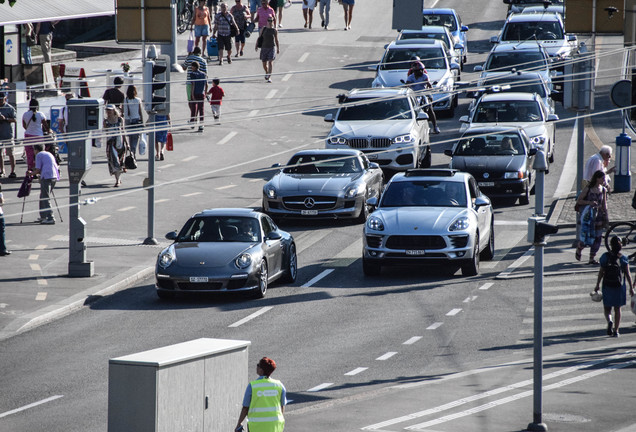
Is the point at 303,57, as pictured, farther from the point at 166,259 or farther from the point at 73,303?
the point at 73,303

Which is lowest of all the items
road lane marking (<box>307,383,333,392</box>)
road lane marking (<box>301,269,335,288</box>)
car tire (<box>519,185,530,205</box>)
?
road lane marking (<box>301,269,335,288</box>)

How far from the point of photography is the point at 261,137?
119ft

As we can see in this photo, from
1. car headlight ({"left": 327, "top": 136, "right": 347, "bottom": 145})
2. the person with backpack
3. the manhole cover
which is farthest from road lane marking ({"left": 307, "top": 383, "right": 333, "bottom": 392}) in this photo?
car headlight ({"left": 327, "top": 136, "right": 347, "bottom": 145})

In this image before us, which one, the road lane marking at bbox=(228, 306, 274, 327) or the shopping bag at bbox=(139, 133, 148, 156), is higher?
the shopping bag at bbox=(139, 133, 148, 156)

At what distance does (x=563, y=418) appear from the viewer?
46.7ft

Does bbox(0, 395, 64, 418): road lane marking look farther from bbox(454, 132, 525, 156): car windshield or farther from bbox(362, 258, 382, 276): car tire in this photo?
bbox(454, 132, 525, 156): car windshield

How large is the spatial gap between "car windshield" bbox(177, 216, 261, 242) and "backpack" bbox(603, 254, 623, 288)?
5971mm

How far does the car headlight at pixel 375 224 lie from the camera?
22.0 metres

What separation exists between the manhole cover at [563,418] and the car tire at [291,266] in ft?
27.6

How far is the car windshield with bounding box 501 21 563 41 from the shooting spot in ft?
134

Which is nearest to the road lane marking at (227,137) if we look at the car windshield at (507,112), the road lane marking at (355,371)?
the car windshield at (507,112)

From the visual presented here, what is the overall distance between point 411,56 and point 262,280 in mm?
18838

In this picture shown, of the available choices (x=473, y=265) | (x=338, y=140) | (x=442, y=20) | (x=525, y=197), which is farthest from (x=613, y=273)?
(x=442, y=20)

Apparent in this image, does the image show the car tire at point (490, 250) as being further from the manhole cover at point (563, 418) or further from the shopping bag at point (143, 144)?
the shopping bag at point (143, 144)
